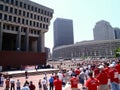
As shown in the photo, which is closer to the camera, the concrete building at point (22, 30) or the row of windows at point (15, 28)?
the concrete building at point (22, 30)

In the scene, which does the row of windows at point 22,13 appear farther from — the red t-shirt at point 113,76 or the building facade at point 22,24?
→ the red t-shirt at point 113,76

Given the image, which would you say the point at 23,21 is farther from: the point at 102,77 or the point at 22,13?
the point at 102,77

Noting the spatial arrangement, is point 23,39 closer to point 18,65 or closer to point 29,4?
point 29,4

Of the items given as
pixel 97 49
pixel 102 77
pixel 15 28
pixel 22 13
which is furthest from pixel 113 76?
pixel 97 49

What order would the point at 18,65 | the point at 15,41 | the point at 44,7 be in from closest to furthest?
1. the point at 18,65
2. the point at 15,41
3. the point at 44,7

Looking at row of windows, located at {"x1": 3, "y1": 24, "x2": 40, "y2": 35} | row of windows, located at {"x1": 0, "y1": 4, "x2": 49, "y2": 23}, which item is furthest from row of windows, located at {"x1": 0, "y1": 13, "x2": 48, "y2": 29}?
row of windows, located at {"x1": 3, "y1": 24, "x2": 40, "y2": 35}

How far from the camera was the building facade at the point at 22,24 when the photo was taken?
6769 cm

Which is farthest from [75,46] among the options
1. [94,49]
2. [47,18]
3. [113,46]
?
[47,18]

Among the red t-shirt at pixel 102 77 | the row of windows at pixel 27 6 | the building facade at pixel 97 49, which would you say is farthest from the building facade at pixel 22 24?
the building facade at pixel 97 49

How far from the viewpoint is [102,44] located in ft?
566

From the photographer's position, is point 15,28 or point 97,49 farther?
point 97,49

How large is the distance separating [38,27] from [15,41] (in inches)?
419

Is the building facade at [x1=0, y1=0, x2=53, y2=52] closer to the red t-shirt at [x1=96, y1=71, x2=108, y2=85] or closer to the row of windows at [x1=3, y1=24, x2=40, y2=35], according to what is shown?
the row of windows at [x1=3, y1=24, x2=40, y2=35]

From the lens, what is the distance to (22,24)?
72.4 meters
